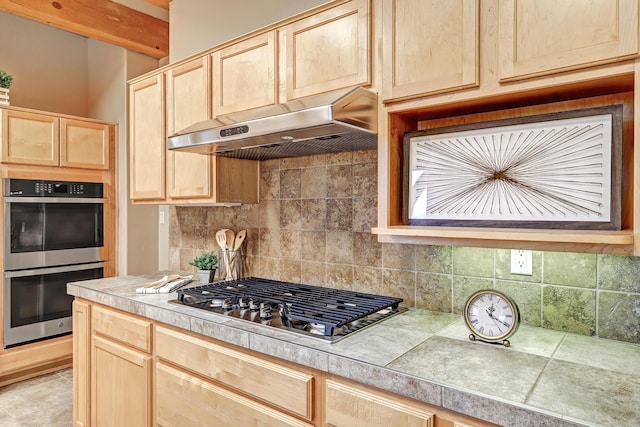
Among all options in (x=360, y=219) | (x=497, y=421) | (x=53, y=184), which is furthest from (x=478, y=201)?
(x=53, y=184)

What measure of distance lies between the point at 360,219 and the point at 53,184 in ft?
Result: 8.88

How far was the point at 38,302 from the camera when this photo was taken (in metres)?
3.16

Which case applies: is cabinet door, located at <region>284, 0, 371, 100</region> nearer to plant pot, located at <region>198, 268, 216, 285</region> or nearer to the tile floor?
plant pot, located at <region>198, 268, 216, 285</region>

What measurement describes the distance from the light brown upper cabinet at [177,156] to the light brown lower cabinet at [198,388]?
75cm

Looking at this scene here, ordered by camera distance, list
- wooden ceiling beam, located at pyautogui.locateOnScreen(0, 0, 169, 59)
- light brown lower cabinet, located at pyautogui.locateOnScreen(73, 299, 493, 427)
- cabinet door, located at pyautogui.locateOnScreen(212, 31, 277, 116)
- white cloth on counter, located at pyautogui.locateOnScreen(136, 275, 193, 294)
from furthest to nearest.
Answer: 1. wooden ceiling beam, located at pyautogui.locateOnScreen(0, 0, 169, 59)
2. white cloth on counter, located at pyautogui.locateOnScreen(136, 275, 193, 294)
3. cabinet door, located at pyautogui.locateOnScreen(212, 31, 277, 116)
4. light brown lower cabinet, located at pyautogui.locateOnScreen(73, 299, 493, 427)

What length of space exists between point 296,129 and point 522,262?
3.32 ft

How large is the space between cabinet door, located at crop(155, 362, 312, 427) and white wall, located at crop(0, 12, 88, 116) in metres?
3.16

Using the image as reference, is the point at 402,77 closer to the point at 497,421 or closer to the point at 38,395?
the point at 497,421

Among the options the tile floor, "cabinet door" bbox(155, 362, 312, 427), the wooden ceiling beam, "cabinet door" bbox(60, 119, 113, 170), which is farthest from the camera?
"cabinet door" bbox(60, 119, 113, 170)

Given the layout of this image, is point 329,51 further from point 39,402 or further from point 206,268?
point 39,402

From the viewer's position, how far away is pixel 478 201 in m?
1.45

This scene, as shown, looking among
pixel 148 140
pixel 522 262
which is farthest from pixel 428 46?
pixel 148 140

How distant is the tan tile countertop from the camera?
3.04 ft

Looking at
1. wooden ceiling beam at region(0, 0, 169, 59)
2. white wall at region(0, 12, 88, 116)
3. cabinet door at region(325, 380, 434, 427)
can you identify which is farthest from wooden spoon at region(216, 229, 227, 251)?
white wall at region(0, 12, 88, 116)
